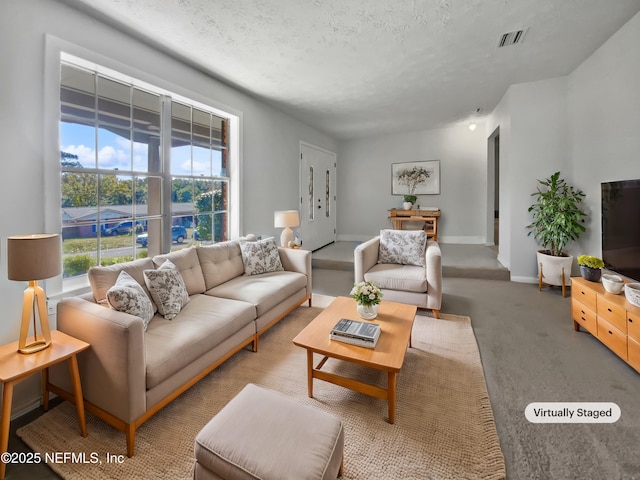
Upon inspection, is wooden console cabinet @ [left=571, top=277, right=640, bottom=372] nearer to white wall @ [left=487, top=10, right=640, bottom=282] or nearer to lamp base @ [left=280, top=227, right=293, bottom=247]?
white wall @ [left=487, top=10, right=640, bottom=282]

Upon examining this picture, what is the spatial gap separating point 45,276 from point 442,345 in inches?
108

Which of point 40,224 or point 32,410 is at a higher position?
point 40,224

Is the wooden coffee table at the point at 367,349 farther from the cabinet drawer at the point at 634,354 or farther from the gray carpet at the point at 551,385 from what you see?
the cabinet drawer at the point at 634,354

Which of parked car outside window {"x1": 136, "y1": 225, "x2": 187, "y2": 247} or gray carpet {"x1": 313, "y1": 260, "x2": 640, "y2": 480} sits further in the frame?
parked car outside window {"x1": 136, "y1": 225, "x2": 187, "y2": 247}

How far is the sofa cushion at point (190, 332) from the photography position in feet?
5.52

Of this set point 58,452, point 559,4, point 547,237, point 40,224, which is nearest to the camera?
point 58,452

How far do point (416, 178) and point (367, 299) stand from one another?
5430 millimetres

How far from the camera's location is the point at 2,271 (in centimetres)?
183

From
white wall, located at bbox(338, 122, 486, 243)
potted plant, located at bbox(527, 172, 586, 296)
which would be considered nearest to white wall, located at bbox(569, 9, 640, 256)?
potted plant, located at bbox(527, 172, 586, 296)

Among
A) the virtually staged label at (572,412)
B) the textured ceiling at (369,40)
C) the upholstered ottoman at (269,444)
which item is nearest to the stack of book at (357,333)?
the upholstered ottoman at (269,444)

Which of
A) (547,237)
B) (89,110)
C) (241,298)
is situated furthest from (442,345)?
(89,110)

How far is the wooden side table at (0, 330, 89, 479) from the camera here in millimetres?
1389

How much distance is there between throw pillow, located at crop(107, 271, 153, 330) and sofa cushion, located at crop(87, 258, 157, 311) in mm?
53

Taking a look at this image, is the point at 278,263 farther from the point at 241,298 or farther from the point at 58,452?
the point at 58,452
